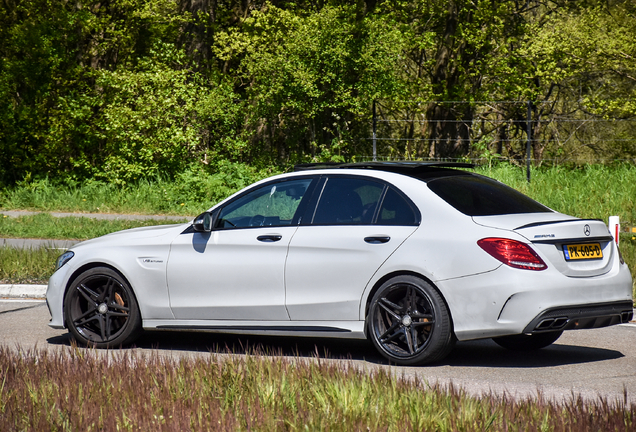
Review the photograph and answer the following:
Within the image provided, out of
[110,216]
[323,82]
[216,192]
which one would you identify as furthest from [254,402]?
[323,82]

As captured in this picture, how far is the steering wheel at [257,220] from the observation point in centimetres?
748

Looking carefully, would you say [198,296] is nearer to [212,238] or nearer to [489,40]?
[212,238]

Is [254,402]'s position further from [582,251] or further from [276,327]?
[582,251]

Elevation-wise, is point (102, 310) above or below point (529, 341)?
above

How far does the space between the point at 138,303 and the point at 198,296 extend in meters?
0.59

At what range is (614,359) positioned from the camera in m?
7.18

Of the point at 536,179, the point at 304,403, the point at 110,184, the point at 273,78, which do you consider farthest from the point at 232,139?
the point at 304,403

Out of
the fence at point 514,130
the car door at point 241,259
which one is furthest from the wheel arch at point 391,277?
the fence at point 514,130

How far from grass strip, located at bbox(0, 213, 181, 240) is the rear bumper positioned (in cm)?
1138

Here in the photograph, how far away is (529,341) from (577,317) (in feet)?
4.29

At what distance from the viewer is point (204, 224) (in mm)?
7496

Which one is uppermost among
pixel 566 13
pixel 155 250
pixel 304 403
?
pixel 566 13

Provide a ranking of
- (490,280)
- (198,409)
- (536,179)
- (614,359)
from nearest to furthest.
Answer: (198,409) → (490,280) → (614,359) → (536,179)

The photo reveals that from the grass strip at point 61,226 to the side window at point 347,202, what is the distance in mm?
9764
